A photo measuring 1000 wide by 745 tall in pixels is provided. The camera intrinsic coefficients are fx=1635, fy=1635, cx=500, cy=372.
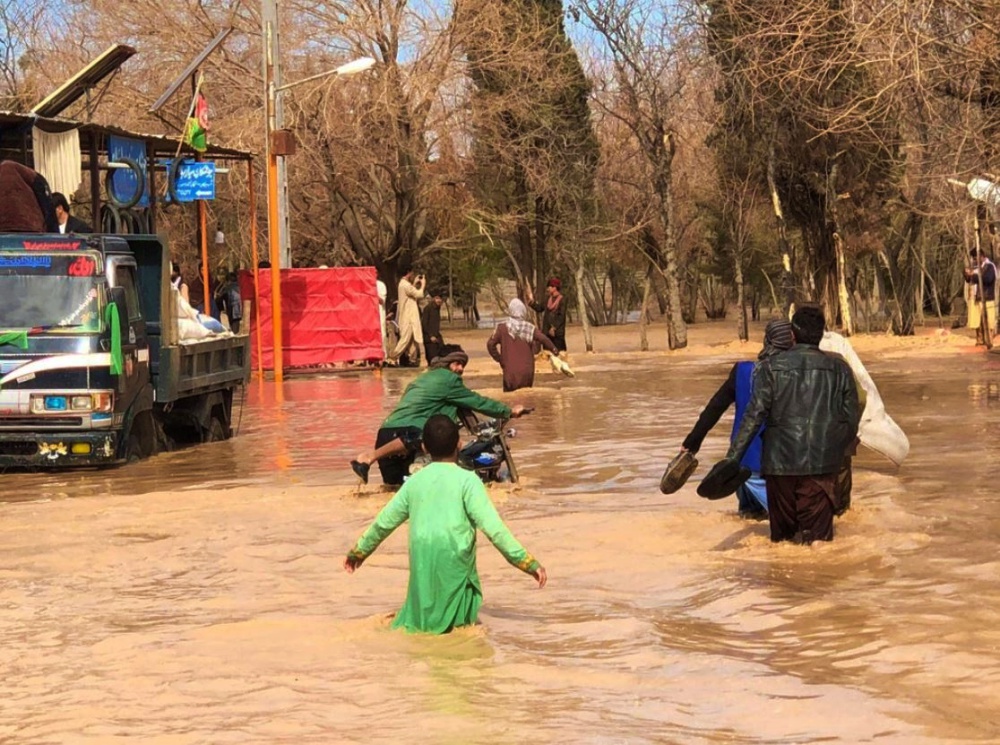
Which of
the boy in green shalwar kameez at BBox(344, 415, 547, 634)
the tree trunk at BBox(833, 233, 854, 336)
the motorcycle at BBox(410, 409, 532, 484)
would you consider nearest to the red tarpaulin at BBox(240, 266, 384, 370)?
the tree trunk at BBox(833, 233, 854, 336)

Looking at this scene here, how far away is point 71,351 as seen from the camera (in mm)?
15414

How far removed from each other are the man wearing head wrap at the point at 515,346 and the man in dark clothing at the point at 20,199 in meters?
7.12

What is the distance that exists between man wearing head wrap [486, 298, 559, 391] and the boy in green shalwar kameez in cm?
1414

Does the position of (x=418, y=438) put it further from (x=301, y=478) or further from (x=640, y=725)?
(x=640, y=725)

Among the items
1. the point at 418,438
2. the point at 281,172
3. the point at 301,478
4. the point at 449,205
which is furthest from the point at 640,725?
the point at 449,205

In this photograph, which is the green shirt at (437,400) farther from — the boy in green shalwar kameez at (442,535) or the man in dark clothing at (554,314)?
the man in dark clothing at (554,314)

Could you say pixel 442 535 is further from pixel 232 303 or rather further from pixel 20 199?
pixel 232 303

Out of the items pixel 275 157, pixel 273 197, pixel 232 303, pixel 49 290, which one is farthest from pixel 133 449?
pixel 232 303

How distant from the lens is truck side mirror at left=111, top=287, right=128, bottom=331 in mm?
15422

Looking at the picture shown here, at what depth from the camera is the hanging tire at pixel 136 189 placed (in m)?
21.0

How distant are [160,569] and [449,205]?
30.7m

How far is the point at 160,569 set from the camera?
420 inches

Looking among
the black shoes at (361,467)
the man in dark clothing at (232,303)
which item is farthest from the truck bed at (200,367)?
the man in dark clothing at (232,303)

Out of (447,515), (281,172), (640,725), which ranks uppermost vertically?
(281,172)
